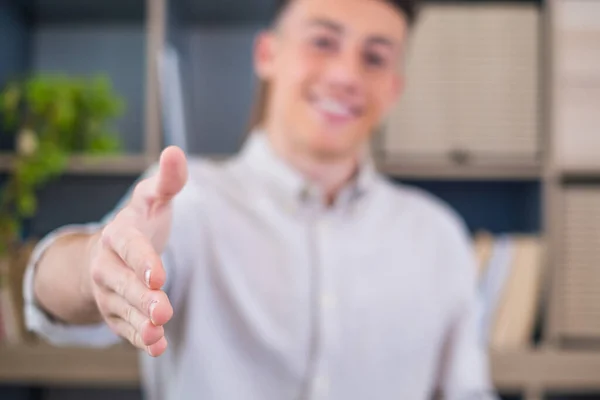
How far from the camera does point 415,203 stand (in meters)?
1.05

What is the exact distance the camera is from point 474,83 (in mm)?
1334

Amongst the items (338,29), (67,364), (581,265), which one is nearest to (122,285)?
(338,29)

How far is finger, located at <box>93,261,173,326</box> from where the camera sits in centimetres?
19

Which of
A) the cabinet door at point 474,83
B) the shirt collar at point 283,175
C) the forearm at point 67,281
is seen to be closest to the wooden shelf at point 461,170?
the cabinet door at point 474,83

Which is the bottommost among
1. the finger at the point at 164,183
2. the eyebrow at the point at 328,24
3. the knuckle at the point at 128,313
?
the knuckle at the point at 128,313

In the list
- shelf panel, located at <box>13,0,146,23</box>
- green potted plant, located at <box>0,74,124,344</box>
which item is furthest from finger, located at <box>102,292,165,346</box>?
shelf panel, located at <box>13,0,146,23</box>

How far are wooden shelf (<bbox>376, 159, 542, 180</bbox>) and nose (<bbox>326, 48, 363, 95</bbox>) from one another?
1.75 ft

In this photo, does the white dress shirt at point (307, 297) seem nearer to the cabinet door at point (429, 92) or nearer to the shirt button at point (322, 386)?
the shirt button at point (322, 386)

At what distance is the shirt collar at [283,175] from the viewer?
2.95ft

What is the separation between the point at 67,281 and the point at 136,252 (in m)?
0.14

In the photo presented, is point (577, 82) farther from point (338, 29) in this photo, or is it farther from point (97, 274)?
point (97, 274)

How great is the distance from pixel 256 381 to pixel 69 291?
510mm

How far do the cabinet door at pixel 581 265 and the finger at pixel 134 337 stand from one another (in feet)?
4.07

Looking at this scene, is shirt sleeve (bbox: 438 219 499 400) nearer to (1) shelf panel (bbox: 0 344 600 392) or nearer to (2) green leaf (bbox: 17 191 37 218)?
(1) shelf panel (bbox: 0 344 600 392)
